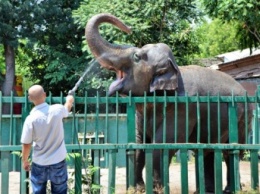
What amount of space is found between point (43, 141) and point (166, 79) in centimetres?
242

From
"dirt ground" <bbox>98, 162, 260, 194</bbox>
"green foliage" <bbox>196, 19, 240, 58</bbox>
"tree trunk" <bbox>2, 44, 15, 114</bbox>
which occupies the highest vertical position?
"green foliage" <bbox>196, 19, 240, 58</bbox>

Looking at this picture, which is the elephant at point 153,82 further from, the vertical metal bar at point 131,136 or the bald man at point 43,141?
the bald man at point 43,141

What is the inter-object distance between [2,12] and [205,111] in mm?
16907

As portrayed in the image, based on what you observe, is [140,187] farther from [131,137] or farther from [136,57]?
[136,57]

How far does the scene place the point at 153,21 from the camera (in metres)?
18.8

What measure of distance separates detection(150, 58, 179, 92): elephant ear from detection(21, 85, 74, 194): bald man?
2.01m

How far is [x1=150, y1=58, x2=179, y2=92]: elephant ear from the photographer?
7.34m

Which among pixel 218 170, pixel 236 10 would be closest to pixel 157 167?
pixel 218 170

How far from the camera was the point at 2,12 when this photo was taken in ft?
74.1

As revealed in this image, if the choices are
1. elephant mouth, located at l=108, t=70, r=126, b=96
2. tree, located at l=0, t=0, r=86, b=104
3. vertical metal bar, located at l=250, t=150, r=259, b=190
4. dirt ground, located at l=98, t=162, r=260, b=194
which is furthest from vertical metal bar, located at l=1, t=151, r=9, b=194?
tree, located at l=0, t=0, r=86, b=104

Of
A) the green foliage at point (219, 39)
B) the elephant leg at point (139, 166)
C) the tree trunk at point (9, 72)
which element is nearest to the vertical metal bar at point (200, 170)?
the elephant leg at point (139, 166)

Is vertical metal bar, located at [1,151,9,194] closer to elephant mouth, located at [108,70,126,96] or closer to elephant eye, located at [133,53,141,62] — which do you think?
elephant mouth, located at [108,70,126,96]

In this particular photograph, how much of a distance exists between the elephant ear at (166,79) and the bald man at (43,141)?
6.61ft

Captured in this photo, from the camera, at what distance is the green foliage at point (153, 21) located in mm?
18094
